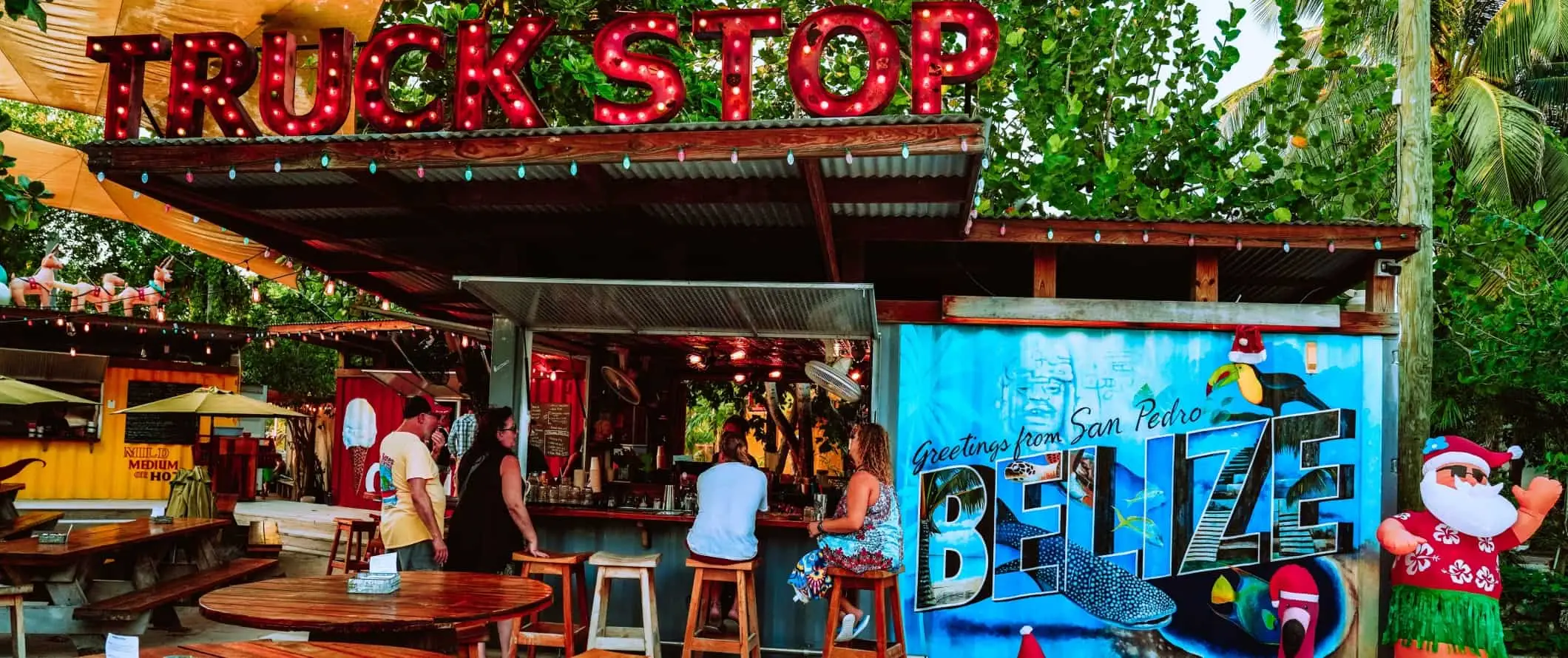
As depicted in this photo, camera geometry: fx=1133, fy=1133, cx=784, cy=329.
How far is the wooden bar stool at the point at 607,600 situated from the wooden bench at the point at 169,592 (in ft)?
10.3

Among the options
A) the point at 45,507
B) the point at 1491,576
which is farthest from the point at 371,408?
the point at 1491,576

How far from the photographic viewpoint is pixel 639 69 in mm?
5926

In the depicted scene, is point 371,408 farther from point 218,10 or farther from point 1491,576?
point 1491,576

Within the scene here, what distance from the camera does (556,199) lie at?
641 cm

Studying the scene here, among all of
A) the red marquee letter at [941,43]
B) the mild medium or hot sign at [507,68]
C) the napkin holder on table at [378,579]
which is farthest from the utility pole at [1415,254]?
the napkin holder on table at [378,579]

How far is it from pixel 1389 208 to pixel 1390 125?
6362 mm

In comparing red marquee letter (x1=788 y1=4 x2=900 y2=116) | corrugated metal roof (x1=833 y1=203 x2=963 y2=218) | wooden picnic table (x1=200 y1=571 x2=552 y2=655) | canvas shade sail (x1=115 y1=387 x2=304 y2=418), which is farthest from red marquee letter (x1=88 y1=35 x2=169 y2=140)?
canvas shade sail (x1=115 y1=387 x2=304 y2=418)

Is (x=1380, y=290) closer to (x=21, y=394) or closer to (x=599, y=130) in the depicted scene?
(x=599, y=130)

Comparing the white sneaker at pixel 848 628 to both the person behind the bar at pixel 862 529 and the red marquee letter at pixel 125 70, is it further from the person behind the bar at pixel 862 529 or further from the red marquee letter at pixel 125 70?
the red marquee letter at pixel 125 70

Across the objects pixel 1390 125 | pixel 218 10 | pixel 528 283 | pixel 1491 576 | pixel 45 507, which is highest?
pixel 1390 125

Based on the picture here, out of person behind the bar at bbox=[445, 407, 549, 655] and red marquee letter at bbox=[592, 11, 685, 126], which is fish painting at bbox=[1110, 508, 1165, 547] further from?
red marquee letter at bbox=[592, 11, 685, 126]

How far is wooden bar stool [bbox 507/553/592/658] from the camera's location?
265 inches

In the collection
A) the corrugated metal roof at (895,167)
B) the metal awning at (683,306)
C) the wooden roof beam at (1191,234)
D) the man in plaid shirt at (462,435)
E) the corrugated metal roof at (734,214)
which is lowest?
the man in plaid shirt at (462,435)

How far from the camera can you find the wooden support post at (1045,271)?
7297 millimetres
